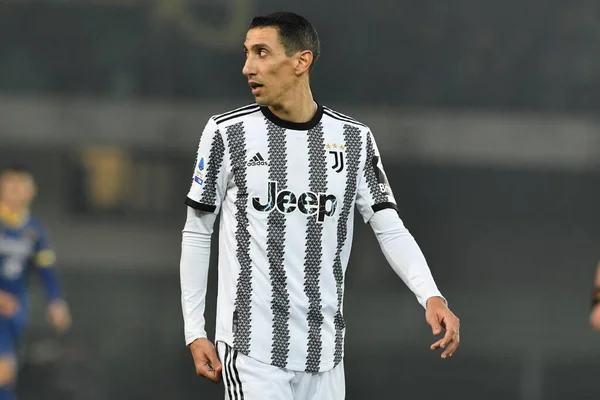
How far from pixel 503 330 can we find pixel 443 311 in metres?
3.79

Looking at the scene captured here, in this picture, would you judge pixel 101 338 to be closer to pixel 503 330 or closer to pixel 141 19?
pixel 141 19

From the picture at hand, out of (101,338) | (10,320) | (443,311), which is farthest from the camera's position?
(101,338)

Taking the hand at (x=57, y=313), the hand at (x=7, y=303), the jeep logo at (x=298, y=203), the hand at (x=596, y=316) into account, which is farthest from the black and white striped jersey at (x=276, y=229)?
the hand at (x=7, y=303)

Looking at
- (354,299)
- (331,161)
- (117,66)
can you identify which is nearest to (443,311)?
(331,161)

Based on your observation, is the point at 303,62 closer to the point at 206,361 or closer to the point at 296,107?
the point at 296,107

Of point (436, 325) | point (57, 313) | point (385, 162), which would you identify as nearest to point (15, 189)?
point (57, 313)

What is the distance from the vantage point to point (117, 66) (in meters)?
6.34

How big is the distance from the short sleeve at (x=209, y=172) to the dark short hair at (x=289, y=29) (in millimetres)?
283

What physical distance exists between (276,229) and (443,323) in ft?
1.62

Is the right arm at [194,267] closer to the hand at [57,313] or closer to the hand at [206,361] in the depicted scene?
the hand at [206,361]

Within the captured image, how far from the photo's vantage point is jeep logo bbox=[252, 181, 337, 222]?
291 centimetres

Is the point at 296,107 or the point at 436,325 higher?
the point at 296,107

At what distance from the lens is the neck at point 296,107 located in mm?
2967

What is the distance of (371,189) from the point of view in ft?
10.0
